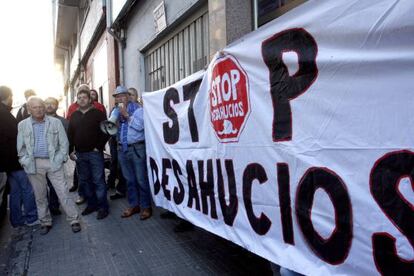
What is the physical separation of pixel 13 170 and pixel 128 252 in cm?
199

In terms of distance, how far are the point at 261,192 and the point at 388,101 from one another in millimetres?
1094

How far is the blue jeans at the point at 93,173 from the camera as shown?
16.8 ft

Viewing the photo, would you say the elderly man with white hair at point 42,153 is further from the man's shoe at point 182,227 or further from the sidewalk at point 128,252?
the man's shoe at point 182,227

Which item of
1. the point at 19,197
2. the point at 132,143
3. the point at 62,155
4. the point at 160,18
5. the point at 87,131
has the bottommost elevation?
the point at 19,197

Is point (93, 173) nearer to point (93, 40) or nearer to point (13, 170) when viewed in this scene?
point (13, 170)

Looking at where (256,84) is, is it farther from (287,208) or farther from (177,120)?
(177,120)

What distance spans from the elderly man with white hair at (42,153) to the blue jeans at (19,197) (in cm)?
27

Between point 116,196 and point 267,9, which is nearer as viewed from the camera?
point 267,9

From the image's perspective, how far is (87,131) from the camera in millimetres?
5039

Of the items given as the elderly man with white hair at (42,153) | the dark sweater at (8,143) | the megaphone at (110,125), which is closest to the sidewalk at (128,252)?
the elderly man with white hair at (42,153)

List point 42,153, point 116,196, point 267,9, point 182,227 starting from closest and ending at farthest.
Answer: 1. point 267,9
2. point 182,227
3. point 42,153
4. point 116,196

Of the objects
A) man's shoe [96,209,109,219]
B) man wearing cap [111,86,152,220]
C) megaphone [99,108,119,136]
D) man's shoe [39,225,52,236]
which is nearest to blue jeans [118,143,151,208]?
man wearing cap [111,86,152,220]

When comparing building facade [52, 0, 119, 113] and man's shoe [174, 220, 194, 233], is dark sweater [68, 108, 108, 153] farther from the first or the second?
building facade [52, 0, 119, 113]

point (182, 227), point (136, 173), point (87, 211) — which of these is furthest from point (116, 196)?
point (182, 227)
